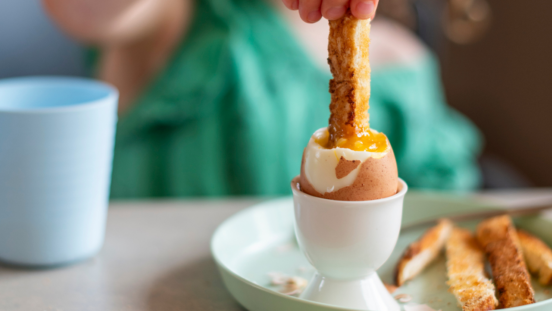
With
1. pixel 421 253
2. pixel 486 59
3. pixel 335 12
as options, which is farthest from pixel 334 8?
pixel 486 59

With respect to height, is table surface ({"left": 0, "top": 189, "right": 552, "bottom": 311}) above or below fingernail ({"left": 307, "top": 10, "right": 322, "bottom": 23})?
below

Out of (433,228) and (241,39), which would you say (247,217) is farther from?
(241,39)

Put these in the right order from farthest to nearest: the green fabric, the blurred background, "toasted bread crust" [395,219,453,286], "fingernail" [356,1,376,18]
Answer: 1. the blurred background
2. the green fabric
3. "toasted bread crust" [395,219,453,286]
4. "fingernail" [356,1,376,18]

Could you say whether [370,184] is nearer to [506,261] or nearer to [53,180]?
[506,261]

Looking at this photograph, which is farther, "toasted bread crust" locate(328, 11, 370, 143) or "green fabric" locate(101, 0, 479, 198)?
"green fabric" locate(101, 0, 479, 198)

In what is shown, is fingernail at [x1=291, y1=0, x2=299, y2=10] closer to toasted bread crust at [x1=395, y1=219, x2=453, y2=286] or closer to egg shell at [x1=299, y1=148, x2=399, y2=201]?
egg shell at [x1=299, y1=148, x2=399, y2=201]

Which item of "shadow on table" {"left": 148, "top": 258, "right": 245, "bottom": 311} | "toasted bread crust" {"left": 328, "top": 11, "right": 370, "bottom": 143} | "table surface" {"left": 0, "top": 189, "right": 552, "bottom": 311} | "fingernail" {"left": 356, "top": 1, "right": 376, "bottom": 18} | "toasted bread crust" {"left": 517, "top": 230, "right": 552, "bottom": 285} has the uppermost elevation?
"fingernail" {"left": 356, "top": 1, "right": 376, "bottom": 18}

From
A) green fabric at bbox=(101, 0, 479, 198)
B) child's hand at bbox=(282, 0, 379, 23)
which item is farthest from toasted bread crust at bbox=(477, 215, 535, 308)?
green fabric at bbox=(101, 0, 479, 198)

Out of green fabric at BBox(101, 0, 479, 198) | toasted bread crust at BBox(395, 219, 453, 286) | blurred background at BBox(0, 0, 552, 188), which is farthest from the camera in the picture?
blurred background at BBox(0, 0, 552, 188)
